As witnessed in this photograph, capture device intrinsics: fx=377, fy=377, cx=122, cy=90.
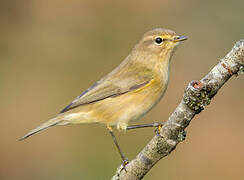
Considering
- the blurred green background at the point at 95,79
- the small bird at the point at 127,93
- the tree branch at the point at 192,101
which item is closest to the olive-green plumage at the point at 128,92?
the small bird at the point at 127,93

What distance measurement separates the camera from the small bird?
485cm

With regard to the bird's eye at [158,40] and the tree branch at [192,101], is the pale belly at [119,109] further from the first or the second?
the tree branch at [192,101]

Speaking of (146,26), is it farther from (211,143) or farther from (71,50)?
(211,143)

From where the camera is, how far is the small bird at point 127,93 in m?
4.85

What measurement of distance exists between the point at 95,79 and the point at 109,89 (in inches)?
152

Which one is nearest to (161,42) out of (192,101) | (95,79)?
(192,101)

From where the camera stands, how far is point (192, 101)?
2762 mm

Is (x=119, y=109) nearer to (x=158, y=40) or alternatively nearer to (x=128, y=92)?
(x=128, y=92)

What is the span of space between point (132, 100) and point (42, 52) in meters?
6.16

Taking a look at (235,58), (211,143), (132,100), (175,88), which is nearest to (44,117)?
(175,88)

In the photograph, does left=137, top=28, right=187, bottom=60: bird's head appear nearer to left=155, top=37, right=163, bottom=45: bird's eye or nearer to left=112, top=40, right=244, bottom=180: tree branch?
left=155, top=37, right=163, bottom=45: bird's eye

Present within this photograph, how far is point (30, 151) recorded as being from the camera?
8.27m

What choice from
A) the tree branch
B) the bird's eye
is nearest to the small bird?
the bird's eye

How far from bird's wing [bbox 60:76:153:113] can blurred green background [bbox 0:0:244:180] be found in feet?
8.59
